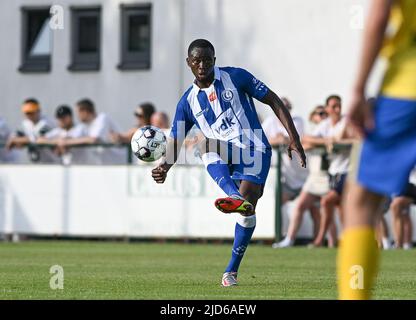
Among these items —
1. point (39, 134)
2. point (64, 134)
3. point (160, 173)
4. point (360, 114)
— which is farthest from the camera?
point (39, 134)

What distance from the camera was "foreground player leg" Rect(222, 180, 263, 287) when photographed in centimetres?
1209

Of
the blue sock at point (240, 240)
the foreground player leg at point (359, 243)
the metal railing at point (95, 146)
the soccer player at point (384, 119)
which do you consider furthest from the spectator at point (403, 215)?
the soccer player at point (384, 119)

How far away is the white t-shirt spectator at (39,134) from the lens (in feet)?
73.8

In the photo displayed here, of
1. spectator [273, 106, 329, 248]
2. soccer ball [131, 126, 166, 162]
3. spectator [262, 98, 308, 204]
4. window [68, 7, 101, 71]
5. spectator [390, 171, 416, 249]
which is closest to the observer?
soccer ball [131, 126, 166, 162]

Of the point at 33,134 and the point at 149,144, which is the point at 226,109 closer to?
the point at 149,144

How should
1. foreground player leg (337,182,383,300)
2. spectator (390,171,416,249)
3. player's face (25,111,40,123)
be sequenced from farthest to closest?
player's face (25,111,40,123) → spectator (390,171,416,249) → foreground player leg (337,182,383,300)

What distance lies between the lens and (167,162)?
1220 centimetres

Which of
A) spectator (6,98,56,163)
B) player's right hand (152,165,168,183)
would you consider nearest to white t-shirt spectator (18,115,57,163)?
spectator (6,98,56,163)

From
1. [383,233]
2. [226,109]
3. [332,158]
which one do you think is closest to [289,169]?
[332,158]

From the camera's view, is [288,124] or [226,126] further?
[226,126]

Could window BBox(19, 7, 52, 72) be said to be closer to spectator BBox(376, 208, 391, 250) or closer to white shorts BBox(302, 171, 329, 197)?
white shorts BBox(302, 171, 329, 197)

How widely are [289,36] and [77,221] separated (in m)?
8.07

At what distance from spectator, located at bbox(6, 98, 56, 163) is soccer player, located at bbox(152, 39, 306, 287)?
10.3 meters

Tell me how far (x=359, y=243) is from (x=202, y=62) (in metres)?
5.56
